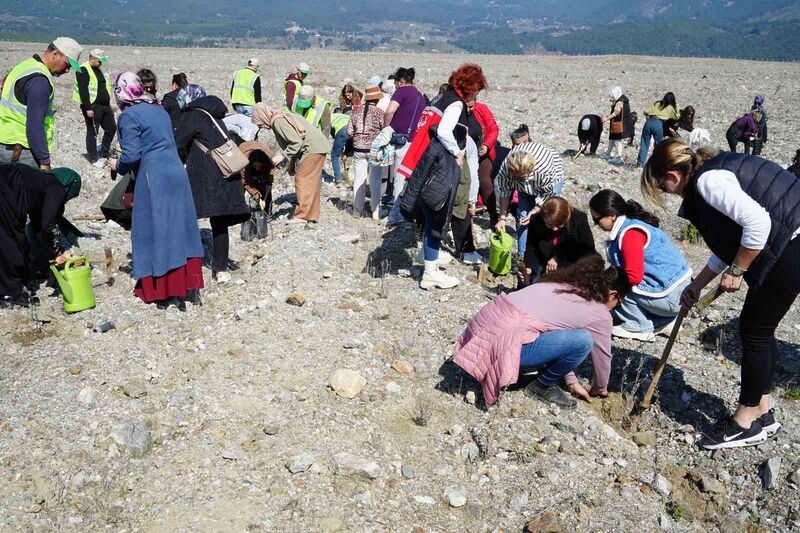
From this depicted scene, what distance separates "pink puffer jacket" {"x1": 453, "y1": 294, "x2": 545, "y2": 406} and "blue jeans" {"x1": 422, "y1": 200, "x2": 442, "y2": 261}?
1.84 meters

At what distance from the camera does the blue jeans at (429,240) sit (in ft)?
20.6

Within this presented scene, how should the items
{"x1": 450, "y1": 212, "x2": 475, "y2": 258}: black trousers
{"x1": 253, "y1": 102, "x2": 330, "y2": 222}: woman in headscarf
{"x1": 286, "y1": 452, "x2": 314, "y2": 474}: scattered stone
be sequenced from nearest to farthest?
1. {"x1": 286, "y1": 452, "x2": 314, "y2": 474}: scattered stone
2. {"x1": 450, "y1": 212, "x2": 475, "y2": 258}: black trousers
3. {"x1": 253, "y1": 102, "x2": 330, "y2": 222}: woman in headscarf

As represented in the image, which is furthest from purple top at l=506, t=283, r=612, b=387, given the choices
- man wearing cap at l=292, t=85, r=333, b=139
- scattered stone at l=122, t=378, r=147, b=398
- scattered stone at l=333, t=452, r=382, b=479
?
man wearing cap at l=292, t=85, r=333, b=139

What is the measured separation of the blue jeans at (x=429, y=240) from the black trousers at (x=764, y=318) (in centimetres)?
304

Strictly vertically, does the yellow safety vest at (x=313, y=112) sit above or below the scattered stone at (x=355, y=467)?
above

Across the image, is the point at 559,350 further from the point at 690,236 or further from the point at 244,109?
the point at 244,109

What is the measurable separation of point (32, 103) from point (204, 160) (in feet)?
5.36

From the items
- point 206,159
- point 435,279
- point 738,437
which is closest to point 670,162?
point 738,437

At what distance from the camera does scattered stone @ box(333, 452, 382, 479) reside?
3.99 meters

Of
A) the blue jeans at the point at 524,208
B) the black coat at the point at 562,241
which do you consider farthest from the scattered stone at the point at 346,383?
the blue jeans at the point at 524,208

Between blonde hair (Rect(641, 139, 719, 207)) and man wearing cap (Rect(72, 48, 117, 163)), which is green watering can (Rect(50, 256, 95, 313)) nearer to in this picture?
blonde hair (Rect(641, 139, 719, 207))

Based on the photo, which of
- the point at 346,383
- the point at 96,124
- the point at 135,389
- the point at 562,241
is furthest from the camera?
the point at 96,124

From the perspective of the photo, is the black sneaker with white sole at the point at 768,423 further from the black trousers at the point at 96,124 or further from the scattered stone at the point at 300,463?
the black trousers at the point at 96,124

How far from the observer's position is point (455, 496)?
12.9ft
